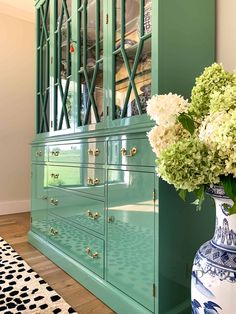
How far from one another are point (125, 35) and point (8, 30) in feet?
9.54

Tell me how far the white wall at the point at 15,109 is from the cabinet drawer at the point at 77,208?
175cm

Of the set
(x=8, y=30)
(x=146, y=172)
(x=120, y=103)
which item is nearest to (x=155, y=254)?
(x=146, y=172)

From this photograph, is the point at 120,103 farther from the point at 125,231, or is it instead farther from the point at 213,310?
the point at 213,310

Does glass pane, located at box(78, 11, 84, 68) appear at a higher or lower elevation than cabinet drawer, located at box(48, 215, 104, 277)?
higher

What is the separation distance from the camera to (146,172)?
123 centimetres

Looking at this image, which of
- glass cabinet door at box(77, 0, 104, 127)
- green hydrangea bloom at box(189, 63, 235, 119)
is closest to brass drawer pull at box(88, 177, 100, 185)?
glass cabinet door at box(77, 0, 104, 127)

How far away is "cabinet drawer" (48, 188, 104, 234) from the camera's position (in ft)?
5.19

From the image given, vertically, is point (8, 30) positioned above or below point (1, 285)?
above

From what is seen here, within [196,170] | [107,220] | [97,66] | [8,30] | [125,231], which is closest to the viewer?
[196,170]

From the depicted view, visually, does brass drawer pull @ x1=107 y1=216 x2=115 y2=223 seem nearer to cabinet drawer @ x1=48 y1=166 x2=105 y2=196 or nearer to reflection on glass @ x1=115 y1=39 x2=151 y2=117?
cabinet drawer @ x1=48 y1=166 x2=105 y2=196

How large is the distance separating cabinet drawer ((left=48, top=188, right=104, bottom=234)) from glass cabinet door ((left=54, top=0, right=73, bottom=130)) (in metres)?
0.53

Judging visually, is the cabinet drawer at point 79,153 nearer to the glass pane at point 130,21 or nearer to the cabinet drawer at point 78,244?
the cabinet drawer at point 78,244

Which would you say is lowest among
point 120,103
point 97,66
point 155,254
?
point 155,254

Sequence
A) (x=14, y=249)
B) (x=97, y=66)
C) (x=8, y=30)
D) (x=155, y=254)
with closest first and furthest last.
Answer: (x=155, y=254)
(x=97, y=66)
(x=14, y=249)
(x=8, y=30)
